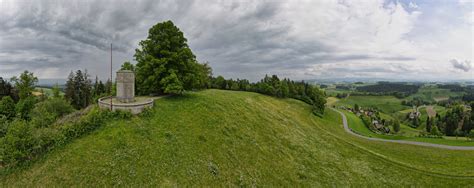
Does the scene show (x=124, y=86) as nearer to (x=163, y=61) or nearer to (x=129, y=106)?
(x=129, y=106)

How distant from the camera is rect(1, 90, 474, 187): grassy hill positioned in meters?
13.8

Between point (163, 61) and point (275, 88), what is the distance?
5140 cm

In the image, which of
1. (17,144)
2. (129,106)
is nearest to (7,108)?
(129,106)

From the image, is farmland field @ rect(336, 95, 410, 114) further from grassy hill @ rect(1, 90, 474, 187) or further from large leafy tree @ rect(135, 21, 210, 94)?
large leafy tree @ rect(135, 21, 210, 94)

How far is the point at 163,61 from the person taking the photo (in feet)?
85.5

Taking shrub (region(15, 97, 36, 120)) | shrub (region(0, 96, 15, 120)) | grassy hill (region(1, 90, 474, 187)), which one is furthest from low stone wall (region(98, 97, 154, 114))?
shrub (region(0, 96, 15, 120))

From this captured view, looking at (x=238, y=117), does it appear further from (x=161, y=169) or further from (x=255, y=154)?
(x=161, y=169)

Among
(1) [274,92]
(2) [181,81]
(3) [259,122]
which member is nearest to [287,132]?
(3) [259,122]

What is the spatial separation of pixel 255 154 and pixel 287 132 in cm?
1162

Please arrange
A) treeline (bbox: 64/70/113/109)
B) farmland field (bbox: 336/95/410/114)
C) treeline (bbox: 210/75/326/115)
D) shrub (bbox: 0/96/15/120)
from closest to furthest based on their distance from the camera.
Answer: shrub (bbox: 0/96/15/120)
treeline (bbox: 64/70/113/109)
treeline (bbox: 210/75/326/115)
farmland field (bbox: 336/95/410/114)

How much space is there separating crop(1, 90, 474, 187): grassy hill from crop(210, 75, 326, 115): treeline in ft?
124

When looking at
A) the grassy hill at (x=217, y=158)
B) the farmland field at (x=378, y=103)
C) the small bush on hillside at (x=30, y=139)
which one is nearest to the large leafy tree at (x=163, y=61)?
the grassy hill at (x=217, y=158)

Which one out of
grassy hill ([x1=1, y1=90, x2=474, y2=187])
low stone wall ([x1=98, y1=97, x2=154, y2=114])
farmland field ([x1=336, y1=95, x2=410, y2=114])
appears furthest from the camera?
farmland field ([x1=336, y1=95, x2=410, y2=114])

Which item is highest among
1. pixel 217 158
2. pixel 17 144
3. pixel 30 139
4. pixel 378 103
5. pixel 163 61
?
pixel 163 61
